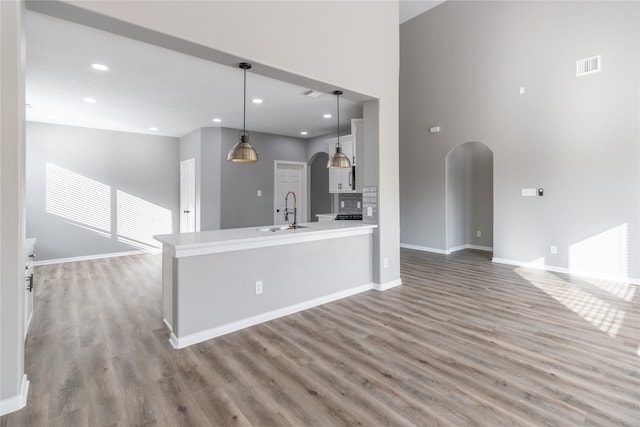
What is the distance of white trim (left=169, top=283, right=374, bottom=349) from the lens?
278cm

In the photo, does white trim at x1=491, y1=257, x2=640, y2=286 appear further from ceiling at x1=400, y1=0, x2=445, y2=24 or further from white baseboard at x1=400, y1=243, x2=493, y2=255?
ceiling at x1=400, y1=0, x2=445, y2=24

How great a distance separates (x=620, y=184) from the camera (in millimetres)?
4520

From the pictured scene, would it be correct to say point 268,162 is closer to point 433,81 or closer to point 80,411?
point 433,81

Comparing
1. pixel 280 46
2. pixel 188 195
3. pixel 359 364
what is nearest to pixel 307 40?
pixel 280 46

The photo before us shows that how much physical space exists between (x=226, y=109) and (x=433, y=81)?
4.36 m

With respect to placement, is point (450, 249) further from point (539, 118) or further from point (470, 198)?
point (539, 118)

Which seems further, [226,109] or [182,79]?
[226,109]

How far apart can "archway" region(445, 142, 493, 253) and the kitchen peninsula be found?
12.6 feet

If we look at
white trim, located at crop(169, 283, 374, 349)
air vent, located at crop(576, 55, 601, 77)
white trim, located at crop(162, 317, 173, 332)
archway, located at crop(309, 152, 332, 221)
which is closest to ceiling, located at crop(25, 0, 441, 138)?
archway, located at crop(309, 152, 332, 221)

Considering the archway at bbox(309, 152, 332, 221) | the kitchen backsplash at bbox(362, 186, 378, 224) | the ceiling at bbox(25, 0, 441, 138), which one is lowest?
the kitchen backsplash at bbox(362, 186, 378, 224)

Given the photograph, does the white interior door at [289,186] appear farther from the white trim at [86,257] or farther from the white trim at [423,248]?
the white trim at [86,257]

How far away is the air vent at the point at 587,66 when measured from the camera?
4664 mm

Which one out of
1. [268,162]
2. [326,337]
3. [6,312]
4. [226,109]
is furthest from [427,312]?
[268,162]

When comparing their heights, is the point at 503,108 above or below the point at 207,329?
above
